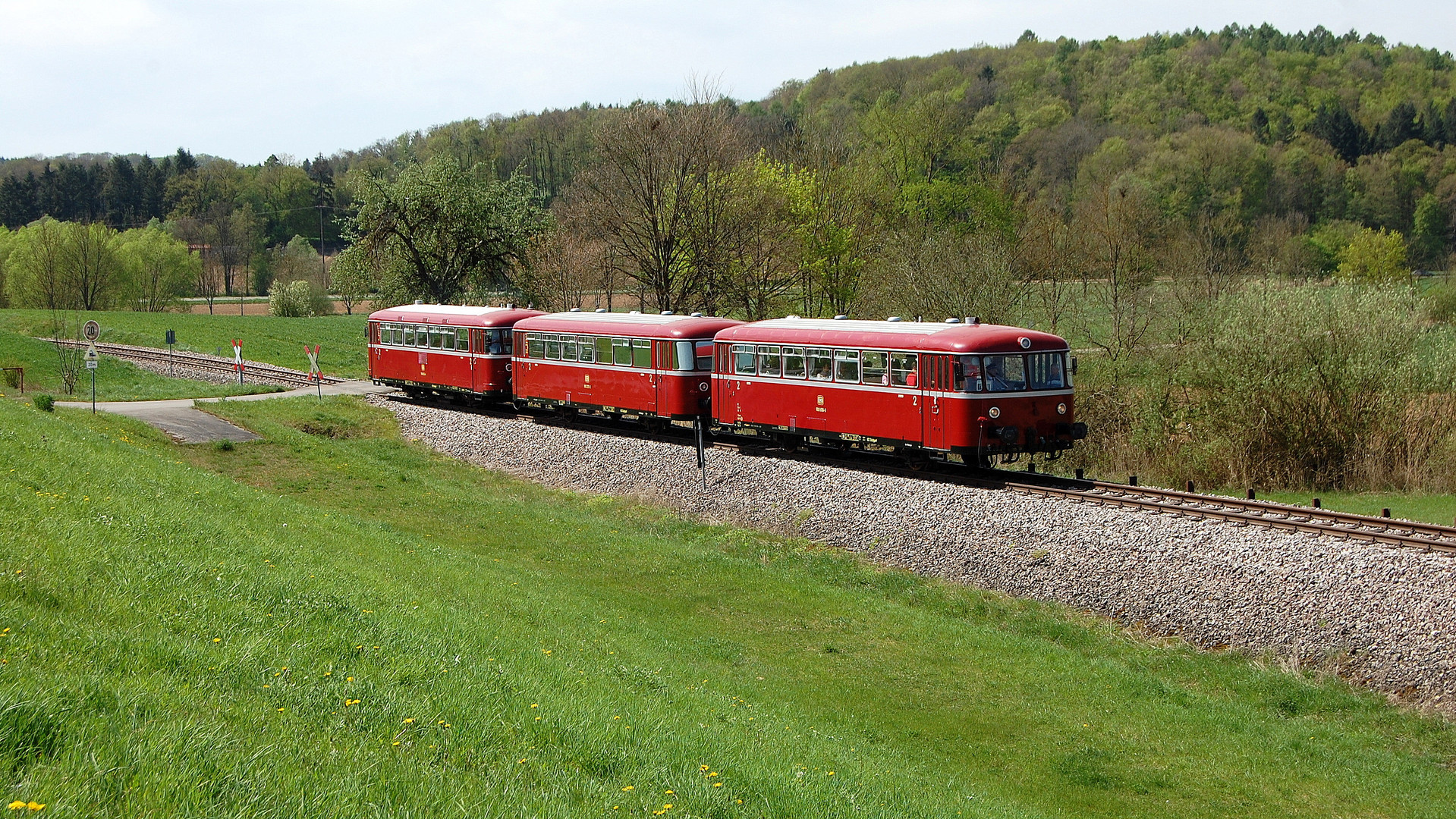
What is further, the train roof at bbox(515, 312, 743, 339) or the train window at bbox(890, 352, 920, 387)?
the train roof at bbox(515, 312, 743, 339)

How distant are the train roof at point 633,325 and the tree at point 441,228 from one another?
23.2 meters

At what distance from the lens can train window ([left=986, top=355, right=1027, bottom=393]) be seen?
72.2 feet

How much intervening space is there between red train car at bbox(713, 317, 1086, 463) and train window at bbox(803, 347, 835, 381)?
22mm

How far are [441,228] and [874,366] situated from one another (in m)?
39.5

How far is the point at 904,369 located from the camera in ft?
75.8

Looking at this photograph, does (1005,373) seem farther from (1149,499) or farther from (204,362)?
(204,362)

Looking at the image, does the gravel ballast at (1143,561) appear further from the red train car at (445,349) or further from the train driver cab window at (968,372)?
the red train car at (445,349)

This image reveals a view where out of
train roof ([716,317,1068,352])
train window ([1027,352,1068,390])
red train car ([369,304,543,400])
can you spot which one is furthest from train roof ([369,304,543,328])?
train window ([1027,352,1068,390])

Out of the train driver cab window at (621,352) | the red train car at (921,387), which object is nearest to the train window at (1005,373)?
the red train car at (921,387)

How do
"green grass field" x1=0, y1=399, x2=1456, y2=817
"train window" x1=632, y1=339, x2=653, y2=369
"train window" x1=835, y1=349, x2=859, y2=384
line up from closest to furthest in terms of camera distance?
"green grass field" x1=0, y1=399, x2=1456, y2=817 < "train window" x1=835, y1=349, x2=859, y2=384 < "train window" x1=632, y1=339, x2=653, y2=369

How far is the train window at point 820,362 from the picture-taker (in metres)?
24.8

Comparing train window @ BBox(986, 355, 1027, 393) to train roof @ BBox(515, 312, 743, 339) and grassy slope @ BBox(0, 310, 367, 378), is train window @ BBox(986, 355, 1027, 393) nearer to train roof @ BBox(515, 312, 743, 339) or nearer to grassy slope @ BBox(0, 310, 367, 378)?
train roof @ BBox(515, 312, 743, 339)

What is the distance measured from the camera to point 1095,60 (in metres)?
103

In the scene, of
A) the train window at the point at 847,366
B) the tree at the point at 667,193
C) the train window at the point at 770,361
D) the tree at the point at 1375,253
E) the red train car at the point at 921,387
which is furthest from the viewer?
the tree at the point at 1375,253
